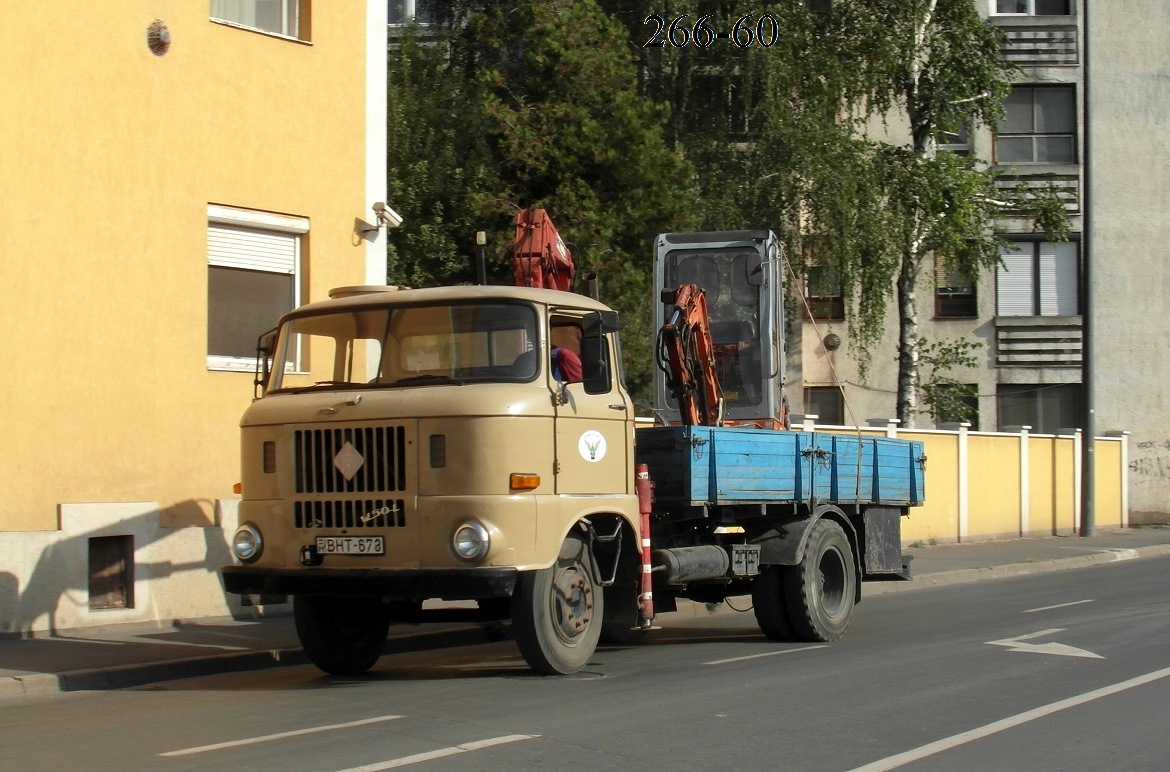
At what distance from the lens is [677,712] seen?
837 centimetres

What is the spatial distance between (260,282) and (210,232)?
775 millimetres

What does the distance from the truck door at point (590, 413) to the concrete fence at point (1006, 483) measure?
36.3 ft

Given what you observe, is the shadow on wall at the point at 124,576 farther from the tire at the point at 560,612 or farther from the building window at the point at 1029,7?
the building window at the point at 1029,7

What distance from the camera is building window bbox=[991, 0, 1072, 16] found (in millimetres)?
35125

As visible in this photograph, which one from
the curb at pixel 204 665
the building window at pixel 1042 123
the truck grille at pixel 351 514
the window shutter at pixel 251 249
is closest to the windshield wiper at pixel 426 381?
the truck grille at pixel 351 514

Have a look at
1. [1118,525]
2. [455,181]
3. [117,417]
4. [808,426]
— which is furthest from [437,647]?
[1118,525]

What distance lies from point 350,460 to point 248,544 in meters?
1.06

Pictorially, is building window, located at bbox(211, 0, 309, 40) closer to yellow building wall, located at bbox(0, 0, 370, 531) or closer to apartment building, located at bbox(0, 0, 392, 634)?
apartment building, located at bbox(0, 0, 392, 634)

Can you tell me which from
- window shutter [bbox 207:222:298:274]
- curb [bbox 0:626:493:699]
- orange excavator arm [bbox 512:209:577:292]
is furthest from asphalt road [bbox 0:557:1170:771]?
window shutter [bbox 207:222:298:274]

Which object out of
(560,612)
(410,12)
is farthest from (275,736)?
(410,12)

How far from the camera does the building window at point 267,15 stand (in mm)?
14891

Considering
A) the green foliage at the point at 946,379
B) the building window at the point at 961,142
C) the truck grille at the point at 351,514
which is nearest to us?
the truck grille at the point at 351,514

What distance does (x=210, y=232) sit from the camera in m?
14.5

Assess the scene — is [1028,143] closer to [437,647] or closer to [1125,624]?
[1125,624]
